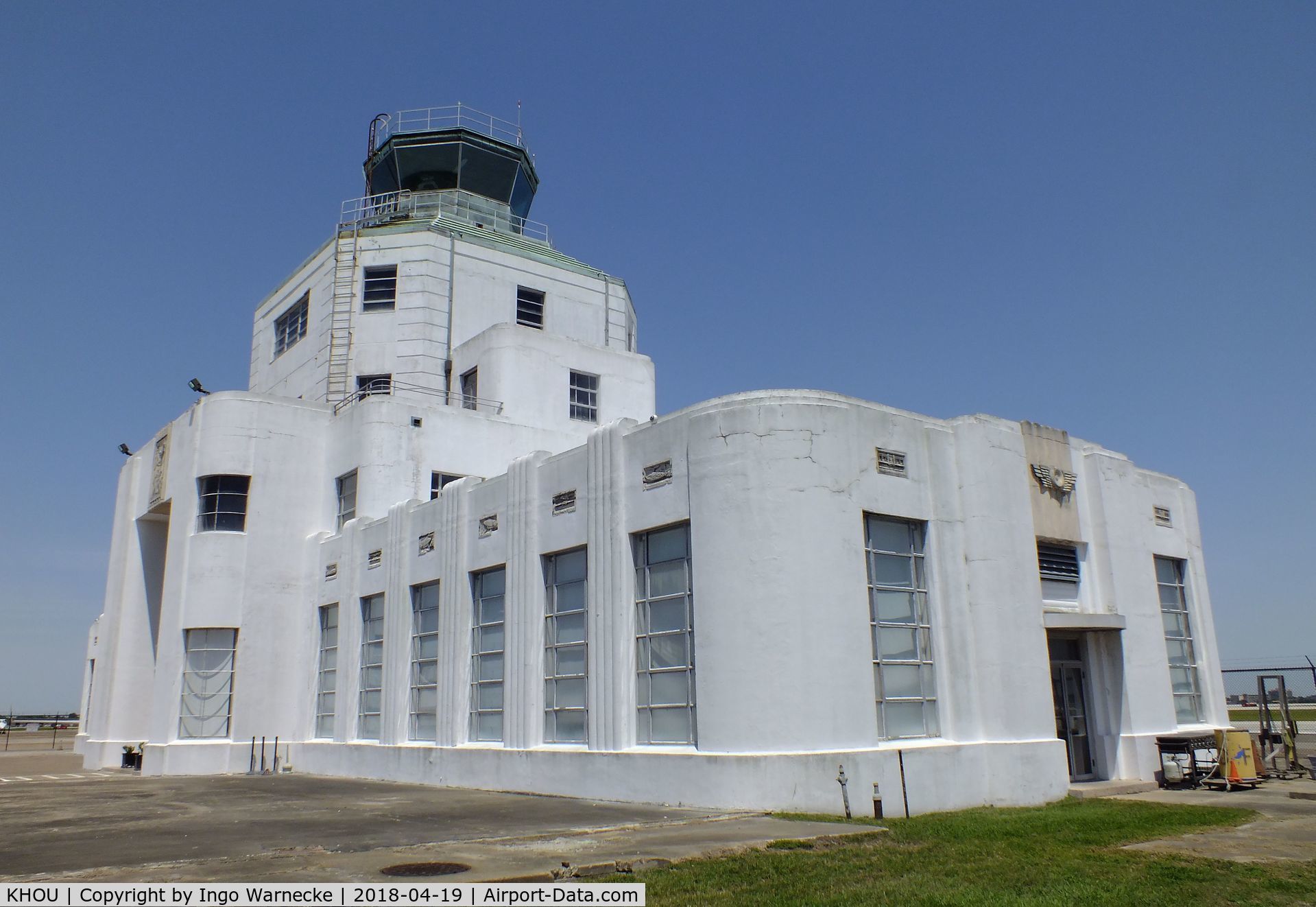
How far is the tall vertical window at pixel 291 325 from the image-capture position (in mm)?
39750

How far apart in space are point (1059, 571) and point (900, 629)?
5.67m

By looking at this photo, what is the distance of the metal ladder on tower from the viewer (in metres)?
36.3

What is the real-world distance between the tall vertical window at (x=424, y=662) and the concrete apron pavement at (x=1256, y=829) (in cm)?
1602

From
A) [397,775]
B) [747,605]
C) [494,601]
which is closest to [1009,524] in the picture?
[747,605]

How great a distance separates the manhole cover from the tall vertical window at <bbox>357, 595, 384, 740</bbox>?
16.9 m

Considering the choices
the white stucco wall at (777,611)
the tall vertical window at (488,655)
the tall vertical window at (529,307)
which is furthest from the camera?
the tall vertical window at (529,307)

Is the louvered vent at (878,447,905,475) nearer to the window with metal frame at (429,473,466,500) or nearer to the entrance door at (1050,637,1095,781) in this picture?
the entrance door at (1050,637,1095,781)

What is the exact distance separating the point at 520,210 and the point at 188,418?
706 inches

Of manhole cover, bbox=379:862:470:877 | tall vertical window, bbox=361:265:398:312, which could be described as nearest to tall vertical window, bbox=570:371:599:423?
tall vertical window, bbox=361:265:398:312

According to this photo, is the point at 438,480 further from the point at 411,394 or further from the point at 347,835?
the point at 347,835

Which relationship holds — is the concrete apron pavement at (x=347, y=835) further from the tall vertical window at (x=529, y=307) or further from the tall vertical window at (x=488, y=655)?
the tall vertical window at (x=529, y=307)

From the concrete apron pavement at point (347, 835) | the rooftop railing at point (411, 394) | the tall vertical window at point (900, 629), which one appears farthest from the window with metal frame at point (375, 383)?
the tall vertical window at point (900, 629)

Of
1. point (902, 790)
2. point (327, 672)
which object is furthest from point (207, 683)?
point (902, 790)

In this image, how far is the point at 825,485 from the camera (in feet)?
59.6
